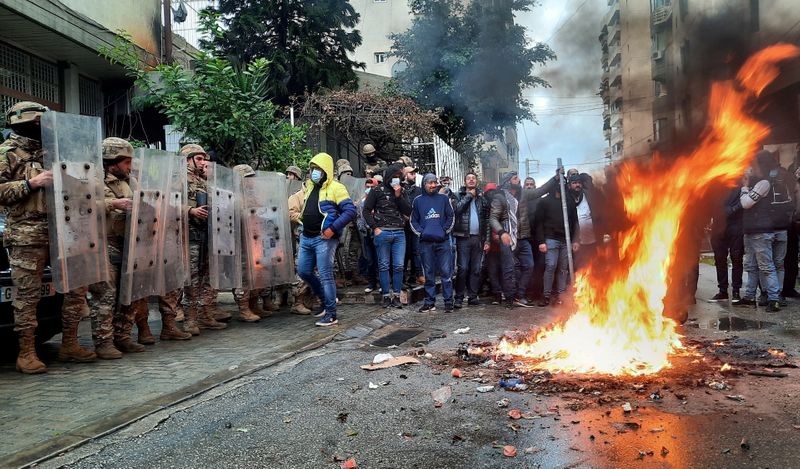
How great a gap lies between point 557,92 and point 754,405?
475 centimetres

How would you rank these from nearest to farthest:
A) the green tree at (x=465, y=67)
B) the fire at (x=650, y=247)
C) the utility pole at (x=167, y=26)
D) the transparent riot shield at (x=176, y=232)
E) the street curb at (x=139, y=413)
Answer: the street curb at (x=139, y=413) < the fire at (x=650, y=247) < the transparent riot shield at (x=176, y=232) < the green tree at (x=465, y=67) < the utility pole at (x=167, y=26)

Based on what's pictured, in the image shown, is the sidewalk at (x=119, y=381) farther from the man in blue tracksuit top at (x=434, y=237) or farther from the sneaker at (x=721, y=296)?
the sneaker at (x=721, y=296)

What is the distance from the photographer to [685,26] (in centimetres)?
630

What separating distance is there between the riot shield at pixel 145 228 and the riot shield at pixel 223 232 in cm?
79

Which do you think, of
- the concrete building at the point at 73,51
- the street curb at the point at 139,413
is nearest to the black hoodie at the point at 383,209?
the street curb at the point at 139,413

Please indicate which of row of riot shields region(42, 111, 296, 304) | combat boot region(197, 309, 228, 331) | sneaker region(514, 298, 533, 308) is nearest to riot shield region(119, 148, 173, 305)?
row of riot shields region(42, 111, 296, 304)

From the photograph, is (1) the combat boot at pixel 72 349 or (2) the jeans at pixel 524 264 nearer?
(1) the combat boot at pixel 72 349

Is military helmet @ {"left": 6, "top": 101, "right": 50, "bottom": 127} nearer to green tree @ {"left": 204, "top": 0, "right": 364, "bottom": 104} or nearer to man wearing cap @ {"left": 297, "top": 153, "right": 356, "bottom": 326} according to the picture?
man wearing cap @ {"left": 297, "top": 153, "right": 356, "bottom": 326}

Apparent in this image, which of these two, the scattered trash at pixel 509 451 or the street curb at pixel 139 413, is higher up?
the street curb at pixel 139 413

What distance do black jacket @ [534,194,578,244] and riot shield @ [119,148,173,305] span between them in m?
5.45

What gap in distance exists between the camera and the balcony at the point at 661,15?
20.1ft

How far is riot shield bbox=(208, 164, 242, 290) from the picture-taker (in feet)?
23.7

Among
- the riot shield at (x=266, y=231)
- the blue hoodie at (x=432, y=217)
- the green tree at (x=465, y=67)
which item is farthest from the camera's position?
the green tree at (x=465, y=67)

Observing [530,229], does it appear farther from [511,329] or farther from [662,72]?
[662,72]
